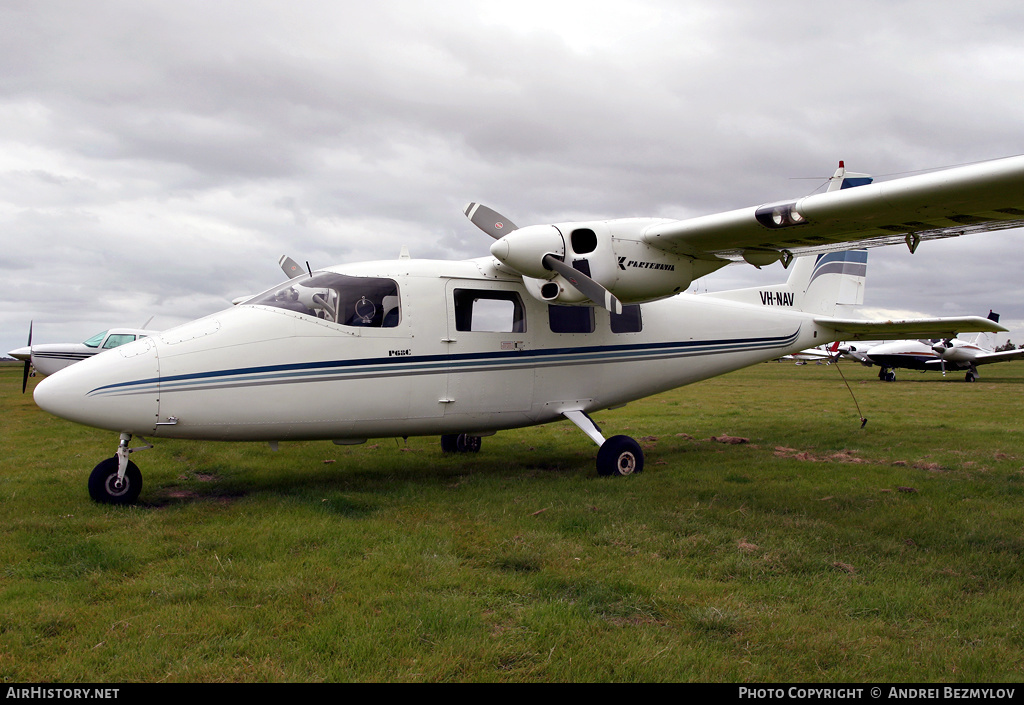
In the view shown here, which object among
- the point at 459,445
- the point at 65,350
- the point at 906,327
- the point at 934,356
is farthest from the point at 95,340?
the point at 934,356

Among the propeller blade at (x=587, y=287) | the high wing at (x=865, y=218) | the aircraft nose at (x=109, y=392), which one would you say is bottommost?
the aircraft nose at (x=109, y=392)

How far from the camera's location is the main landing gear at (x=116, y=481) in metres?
6.91

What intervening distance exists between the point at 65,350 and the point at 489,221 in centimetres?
1745

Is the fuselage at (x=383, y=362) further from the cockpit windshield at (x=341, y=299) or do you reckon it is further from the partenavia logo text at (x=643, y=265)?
the partenavia logo text at (x=643, y=265)

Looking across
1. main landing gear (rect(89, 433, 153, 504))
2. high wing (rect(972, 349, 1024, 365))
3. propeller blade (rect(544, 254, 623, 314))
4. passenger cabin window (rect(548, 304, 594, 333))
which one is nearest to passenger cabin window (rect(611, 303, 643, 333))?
passenger cabin window (rect(548, 304, 594, 333))

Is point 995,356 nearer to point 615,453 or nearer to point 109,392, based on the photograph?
point 615,453

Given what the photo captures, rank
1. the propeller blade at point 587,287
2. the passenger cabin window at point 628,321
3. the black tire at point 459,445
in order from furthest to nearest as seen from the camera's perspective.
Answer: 1. the black tire at point 459,445
2. the passenger cabin window at point 628,321
3. the propeller blade at point 587,287

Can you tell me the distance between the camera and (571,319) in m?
9.33

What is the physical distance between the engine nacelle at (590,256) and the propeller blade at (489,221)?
1.89 ft

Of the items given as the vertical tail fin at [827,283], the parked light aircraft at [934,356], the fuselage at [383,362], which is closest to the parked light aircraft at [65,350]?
the fuselage at [383,362]

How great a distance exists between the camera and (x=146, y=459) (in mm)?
10234

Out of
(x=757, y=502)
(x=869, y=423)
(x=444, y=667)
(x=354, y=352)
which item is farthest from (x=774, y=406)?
(x=444, y=667)

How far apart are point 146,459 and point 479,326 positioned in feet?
19.3
